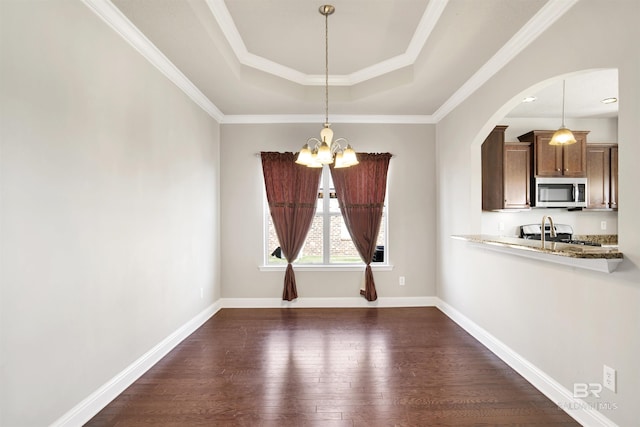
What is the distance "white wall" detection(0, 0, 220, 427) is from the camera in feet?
5.11

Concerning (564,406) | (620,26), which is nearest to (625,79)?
(620,26)

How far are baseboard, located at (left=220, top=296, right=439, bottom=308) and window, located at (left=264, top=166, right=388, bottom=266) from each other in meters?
0.52

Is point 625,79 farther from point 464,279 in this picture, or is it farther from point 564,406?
point 464,279

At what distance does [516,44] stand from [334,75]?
1831mm

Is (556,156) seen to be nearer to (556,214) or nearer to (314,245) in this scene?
(556,214)

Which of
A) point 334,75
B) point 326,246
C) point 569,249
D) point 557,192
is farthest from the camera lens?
point 326,246

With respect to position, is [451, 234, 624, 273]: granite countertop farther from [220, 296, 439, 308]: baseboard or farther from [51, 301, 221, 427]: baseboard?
[51, 301, 221, 427]: baseboard

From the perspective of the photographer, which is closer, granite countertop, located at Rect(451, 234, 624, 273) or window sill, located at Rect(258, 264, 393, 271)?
granite countertop, located at Rect(451, 234, 624, 273)

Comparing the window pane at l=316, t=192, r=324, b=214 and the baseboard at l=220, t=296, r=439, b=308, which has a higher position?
the window pane at l=316, t=192, r=324, b=214

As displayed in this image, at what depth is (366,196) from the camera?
4.37 m

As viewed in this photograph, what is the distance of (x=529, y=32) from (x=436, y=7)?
2.44 ft

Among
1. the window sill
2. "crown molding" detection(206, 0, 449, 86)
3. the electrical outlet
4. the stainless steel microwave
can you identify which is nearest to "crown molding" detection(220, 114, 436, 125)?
"crown molding" detection(206, 0, 449, 86)

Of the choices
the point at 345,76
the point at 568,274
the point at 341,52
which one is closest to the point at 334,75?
the point at 345,76

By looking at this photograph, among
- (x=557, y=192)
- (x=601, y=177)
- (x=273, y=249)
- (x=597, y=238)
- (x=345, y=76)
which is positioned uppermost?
(x=345, y=76)
